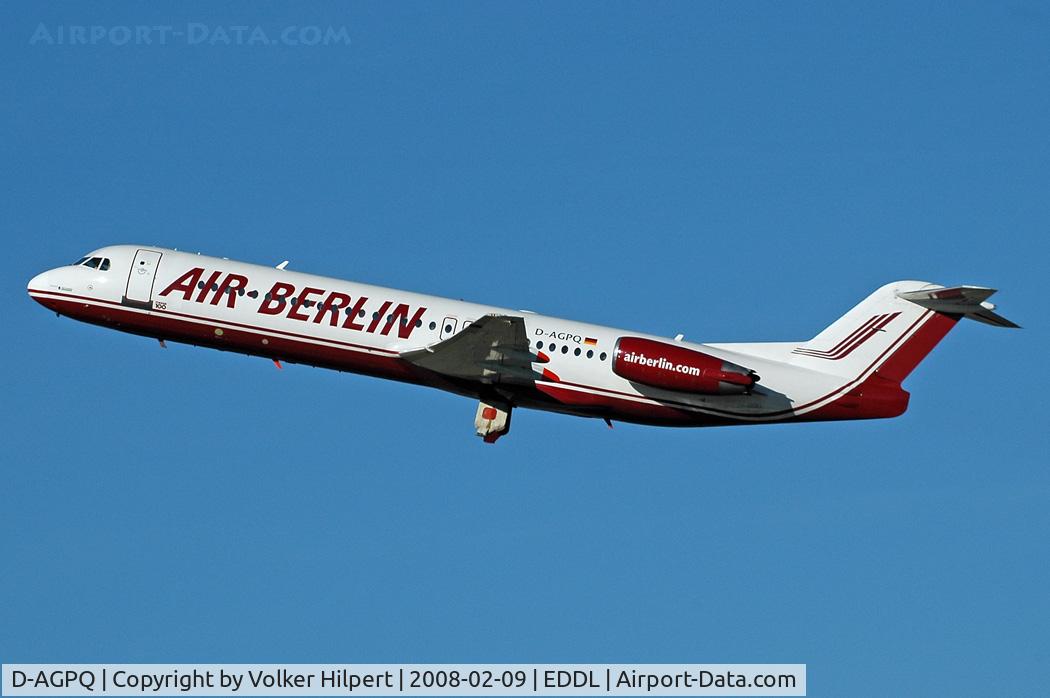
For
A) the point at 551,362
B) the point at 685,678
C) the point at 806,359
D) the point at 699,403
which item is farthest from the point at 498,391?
the point at 685,678

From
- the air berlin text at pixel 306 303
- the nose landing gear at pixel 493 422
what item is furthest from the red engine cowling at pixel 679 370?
the air berlin text at pixel 306 303

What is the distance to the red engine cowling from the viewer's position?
128ft

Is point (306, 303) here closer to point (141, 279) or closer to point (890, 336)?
point (141, 279)

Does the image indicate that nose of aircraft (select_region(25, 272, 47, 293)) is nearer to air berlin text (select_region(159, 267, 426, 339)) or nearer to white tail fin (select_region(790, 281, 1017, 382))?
Answer: air berlin text (select_region(159, 267, 426, 339))

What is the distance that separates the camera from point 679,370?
3925 centimetres

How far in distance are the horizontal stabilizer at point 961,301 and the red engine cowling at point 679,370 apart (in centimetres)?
511

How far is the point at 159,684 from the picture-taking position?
1225 inches

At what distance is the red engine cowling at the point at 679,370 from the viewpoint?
3912 centimetres

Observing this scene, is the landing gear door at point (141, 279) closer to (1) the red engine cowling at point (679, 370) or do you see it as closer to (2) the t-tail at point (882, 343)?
(1) the red engine cowling at point (679, 370)

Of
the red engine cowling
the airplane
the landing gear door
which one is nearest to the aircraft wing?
the airplane

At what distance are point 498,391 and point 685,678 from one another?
1087 centimetres

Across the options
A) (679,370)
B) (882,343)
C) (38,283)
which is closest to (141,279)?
(38,283)

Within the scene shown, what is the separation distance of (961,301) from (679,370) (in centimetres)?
730

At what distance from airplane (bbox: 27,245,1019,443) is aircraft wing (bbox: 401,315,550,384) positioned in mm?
40
